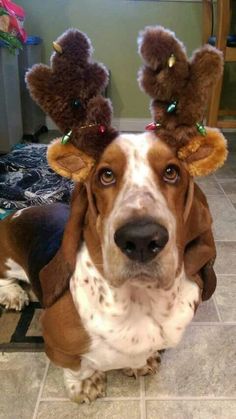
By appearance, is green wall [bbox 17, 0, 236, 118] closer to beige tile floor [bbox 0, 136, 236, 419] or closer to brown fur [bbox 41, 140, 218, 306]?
beige tile floor [bbox 0, 136, 236, 419]

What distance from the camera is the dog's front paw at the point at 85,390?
1.48m

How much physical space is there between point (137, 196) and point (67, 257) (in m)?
0.37

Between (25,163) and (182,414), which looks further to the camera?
(25,163)

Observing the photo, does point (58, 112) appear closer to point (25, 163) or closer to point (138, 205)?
point (138, 205)

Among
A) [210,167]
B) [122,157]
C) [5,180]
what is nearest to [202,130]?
[210,167]

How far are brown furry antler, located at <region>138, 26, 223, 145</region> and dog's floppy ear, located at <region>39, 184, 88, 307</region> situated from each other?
0.34 metres

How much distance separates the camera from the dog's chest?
1.25 meters

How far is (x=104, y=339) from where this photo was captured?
4.21ft

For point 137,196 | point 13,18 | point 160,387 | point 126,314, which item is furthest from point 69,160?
point 13,18

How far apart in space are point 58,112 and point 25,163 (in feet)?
7.73

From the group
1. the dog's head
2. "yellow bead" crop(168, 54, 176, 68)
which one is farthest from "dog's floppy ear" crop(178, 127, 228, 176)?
"yellow bead" crop(168, 54, 176, 68)

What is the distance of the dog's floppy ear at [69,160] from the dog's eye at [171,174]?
21 cm

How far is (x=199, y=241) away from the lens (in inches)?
52.2

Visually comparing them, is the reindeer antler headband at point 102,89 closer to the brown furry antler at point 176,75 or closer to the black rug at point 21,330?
the brown furry antler at point 176,75
